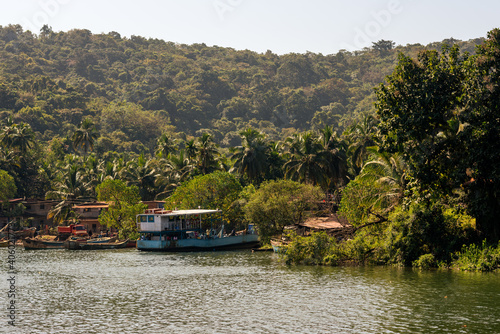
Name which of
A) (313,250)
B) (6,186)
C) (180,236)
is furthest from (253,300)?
(6,186)

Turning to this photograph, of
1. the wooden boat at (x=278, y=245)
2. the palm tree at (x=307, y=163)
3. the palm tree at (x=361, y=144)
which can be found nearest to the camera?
the wooden boat at (x=278, y=245)

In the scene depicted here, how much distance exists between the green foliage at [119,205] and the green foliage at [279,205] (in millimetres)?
22588

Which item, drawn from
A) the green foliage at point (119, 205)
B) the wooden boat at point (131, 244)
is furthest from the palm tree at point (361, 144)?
the wooden boat at point (131, 244)

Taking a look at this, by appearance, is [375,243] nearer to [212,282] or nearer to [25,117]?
[212,282]

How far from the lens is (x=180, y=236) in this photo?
75.1m

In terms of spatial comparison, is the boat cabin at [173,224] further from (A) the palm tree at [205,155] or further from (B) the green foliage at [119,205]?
(A) the palm tree at [205,155]

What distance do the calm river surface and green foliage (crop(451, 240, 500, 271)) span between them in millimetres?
1390

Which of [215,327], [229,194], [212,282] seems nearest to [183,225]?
[229,194]

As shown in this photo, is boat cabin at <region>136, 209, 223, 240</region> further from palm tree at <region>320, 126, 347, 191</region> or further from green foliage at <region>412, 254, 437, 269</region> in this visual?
green foliage at <region>412, 254, 437, 269</region>

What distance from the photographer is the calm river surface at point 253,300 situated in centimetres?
2944

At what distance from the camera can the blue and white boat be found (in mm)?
72875

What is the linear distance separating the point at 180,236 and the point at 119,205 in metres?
16.3

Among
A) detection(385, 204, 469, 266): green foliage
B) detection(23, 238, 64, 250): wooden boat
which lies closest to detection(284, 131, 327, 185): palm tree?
detection(385, 204, 469, 266): green foliage

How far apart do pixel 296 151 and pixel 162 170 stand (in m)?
29.6
